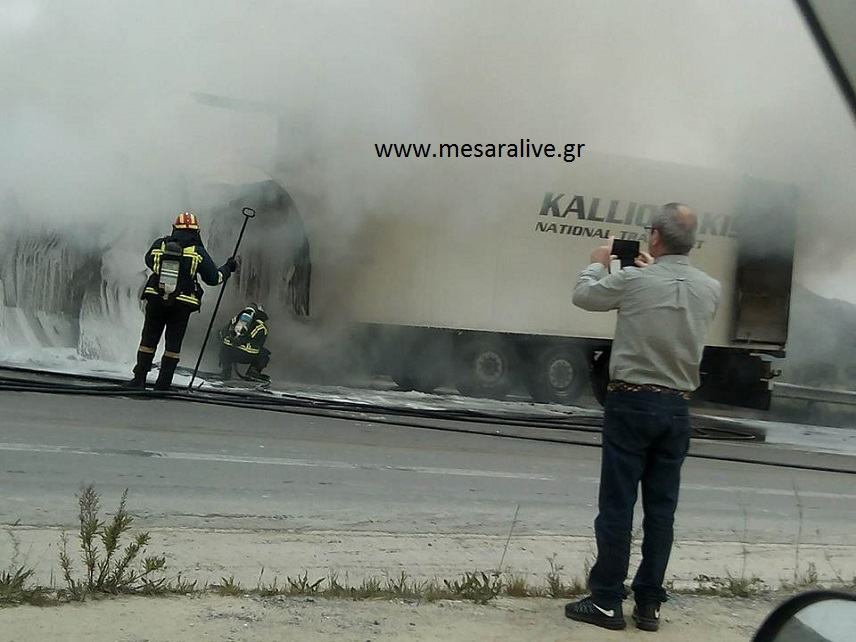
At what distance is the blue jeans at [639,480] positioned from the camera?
3205 millimetres

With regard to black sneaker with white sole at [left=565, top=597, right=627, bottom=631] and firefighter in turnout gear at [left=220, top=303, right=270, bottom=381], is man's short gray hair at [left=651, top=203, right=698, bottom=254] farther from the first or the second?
firefighter in turnout gear at [left=220, top=303, right=270, bottom=381]

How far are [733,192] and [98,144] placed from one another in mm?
6778

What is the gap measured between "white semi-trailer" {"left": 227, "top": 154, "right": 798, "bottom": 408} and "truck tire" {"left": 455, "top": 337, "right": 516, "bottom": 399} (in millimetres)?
11

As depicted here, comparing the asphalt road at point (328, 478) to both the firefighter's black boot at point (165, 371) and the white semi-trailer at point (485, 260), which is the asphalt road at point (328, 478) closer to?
the firefighter's black boot at point (165, 371)

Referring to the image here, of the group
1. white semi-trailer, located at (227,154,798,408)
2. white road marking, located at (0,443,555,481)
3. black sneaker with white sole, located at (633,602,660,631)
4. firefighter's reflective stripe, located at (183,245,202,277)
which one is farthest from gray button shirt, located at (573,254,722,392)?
white semi-trailer, located at (227,154,798,408)

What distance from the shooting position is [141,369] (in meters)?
8.16

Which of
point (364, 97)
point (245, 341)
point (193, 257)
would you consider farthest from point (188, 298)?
point (364, 97)

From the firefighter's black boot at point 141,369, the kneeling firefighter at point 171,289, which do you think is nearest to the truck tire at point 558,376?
the kneeling firefighter at point 171,289

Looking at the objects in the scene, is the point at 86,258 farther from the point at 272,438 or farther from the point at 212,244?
the point at 272,438

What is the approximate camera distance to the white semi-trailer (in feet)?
33.3

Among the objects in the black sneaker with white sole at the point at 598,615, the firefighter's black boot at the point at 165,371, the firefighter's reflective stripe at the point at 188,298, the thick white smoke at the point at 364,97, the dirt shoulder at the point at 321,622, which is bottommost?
the dirt shoulder at the point at 321,622

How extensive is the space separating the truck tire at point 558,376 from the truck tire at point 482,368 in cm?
35

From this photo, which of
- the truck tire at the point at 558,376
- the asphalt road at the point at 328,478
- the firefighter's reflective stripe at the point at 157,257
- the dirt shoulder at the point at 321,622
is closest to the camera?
the dirt shoulder at the point at 321,622

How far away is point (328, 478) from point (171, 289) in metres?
3.06
